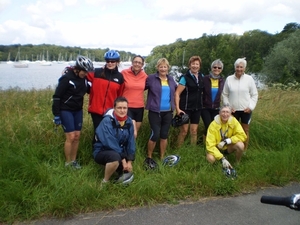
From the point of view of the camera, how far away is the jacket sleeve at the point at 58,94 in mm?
4164

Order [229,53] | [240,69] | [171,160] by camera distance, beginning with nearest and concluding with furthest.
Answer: [171,160]
[240,69]
[229,53]

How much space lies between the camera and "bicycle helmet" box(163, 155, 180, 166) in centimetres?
471

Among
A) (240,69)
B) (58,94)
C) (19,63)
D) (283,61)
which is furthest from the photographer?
(19,63)

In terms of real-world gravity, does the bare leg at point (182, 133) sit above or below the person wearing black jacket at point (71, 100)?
below

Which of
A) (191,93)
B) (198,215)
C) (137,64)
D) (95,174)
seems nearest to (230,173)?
(198,215)

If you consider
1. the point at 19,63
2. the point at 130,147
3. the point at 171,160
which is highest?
the point at 19,63

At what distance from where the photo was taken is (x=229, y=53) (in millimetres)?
35094

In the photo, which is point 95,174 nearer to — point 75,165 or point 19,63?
point 75,165

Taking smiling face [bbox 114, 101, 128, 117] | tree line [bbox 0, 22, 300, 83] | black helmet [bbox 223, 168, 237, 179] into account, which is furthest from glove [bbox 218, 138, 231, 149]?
tree line [bbox 0, 22, 300, 83]

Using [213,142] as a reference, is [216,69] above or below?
above

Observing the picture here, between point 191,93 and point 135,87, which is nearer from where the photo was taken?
point 135,87

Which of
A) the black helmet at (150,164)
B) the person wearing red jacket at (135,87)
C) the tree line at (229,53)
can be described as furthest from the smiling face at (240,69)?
the tree line at (229,53)

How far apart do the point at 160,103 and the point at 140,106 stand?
0.35 meters

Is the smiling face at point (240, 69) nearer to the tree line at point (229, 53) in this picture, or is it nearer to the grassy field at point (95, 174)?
the grassy field at point (95, 174)
